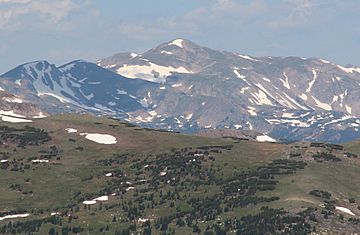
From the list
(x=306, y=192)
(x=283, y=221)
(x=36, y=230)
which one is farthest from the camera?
(x=306, y=192)

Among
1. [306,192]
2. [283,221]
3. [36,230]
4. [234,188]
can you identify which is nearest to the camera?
[283,221]

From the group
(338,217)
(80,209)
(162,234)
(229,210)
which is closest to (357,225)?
(338,217)

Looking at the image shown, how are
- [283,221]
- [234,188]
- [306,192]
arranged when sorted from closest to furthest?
[283,221], [306,192], [234,188]

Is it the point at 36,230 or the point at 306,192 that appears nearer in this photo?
the point at 36,230

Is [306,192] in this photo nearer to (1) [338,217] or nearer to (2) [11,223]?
(1) [338,217]

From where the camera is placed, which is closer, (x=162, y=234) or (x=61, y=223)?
(x=162, y=234)

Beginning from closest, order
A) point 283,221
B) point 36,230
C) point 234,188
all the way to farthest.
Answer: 1. point 283,221
2. point 36,230
3. point 234,188

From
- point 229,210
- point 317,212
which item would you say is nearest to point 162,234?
point 229,210

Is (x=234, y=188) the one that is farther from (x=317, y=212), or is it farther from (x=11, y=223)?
(x=11, y=223)
